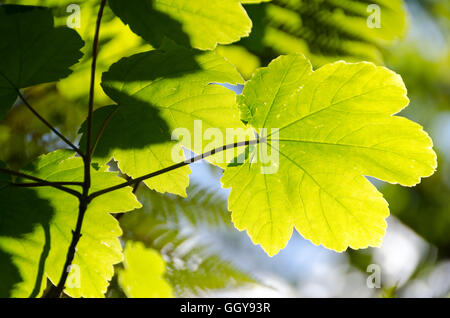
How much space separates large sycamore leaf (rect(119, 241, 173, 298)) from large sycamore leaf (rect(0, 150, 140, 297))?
1.26 ft

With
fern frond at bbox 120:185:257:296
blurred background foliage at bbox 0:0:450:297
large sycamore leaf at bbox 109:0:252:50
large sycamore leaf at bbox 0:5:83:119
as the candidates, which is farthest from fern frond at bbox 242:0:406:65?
fern frond at bbox 120:185:257:296

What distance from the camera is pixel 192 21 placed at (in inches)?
24.4

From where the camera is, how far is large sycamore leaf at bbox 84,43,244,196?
0.62 meters

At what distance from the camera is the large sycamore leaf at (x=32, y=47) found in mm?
591

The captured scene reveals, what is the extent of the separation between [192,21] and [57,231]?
0.37 m

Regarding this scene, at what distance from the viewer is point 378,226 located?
23.7 inches

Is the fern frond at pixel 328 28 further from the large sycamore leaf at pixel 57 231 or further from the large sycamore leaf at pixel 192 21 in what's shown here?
the large sycamore leaf at pixel 57 231

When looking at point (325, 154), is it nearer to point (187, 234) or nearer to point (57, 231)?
point (57, 231)

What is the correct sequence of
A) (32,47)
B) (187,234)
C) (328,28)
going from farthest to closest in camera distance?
(187,234)
(328,28)
(32,47)

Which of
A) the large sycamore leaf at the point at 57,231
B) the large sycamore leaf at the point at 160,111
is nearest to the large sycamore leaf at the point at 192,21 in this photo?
the large sycamore leaf at the point at 160,111

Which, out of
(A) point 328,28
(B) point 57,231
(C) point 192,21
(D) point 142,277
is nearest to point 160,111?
(C) point 192,21

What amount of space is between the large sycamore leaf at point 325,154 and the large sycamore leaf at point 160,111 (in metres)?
0.05
